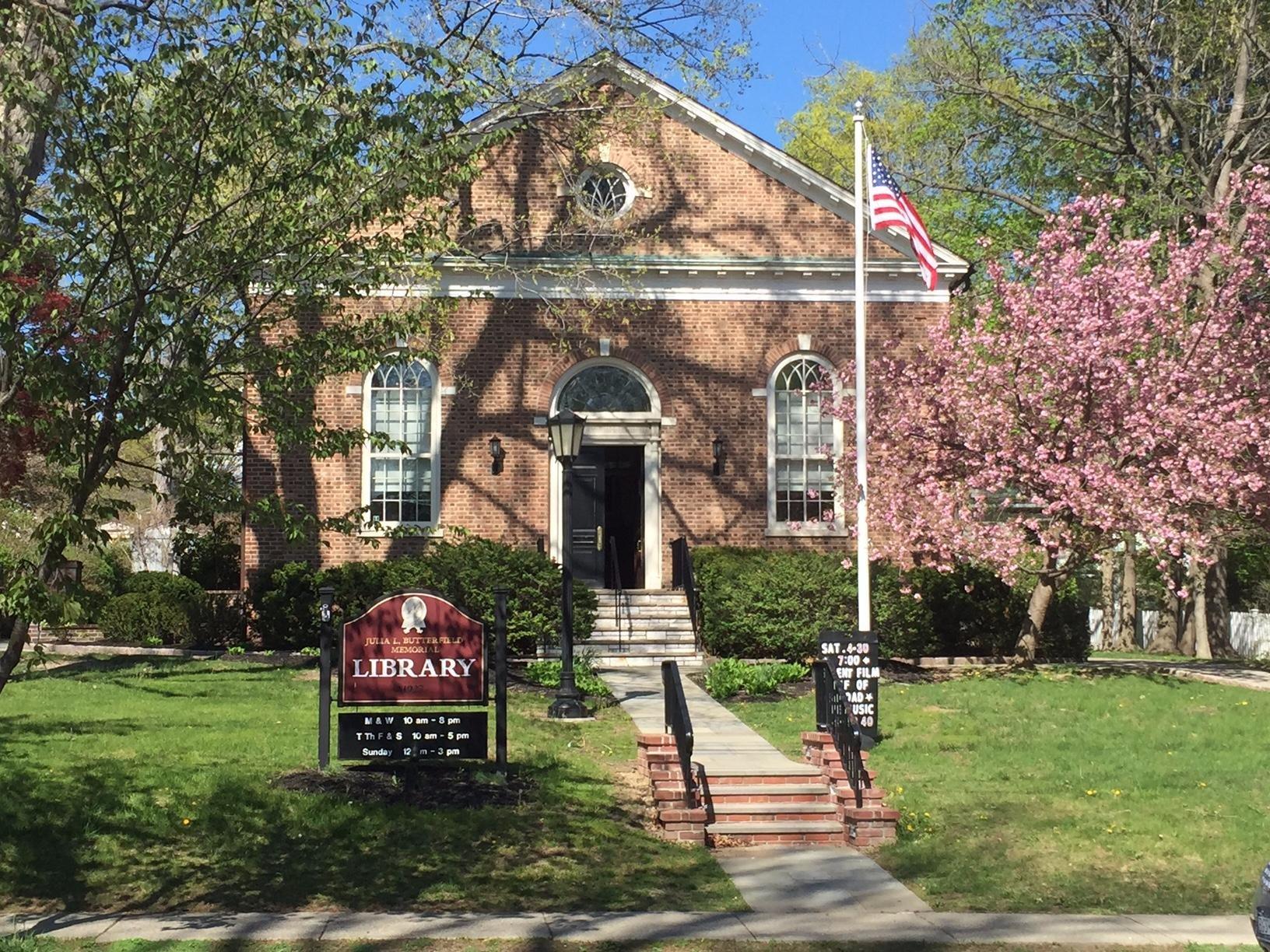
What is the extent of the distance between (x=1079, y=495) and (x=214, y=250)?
1340 centimetres

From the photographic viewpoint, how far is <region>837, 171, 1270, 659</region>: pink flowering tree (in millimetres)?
18688

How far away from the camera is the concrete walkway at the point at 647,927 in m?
8.04

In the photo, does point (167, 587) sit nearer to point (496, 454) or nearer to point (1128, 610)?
point (496, 454)

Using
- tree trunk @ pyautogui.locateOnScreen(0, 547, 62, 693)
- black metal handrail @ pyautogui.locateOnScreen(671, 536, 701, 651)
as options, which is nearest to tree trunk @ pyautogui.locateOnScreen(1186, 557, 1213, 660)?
black metal handrail @ pyautogui.locateOnScreen(671, 536, 701, 651)

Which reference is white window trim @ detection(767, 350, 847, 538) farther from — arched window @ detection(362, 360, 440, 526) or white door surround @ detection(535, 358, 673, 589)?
arched window @ detection(362, 360, 440, 526)

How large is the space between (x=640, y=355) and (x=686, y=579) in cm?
388

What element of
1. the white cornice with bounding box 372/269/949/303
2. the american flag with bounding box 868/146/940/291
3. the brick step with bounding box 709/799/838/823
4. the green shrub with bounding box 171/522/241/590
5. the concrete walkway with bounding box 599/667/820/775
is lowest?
the brick step with bounding box 709/799/838/823

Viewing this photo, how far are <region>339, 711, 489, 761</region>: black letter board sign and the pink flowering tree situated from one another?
31.0 feet

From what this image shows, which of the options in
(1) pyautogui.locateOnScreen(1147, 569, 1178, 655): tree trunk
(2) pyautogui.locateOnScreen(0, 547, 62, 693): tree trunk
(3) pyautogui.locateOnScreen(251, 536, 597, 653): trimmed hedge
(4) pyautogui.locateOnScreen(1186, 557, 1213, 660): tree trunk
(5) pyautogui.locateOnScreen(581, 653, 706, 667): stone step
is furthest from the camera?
(1) pyautogui.locateOnScreen(1147, 569, 1178, 655): tree trunk

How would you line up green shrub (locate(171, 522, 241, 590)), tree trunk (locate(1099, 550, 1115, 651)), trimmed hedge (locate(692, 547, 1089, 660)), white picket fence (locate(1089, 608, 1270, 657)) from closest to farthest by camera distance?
trimmed hedge (locate(692, 547, 1089, 660))
green shrub (locate(171, 522, 241, 590))
white picket fence (locate(1089, 608, 1270, 657))
tree trunk (locate(1099, 550, 1115, 651))

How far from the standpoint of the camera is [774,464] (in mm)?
23922

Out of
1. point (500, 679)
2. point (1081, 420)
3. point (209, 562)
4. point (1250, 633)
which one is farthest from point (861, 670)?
point (1250, 633)

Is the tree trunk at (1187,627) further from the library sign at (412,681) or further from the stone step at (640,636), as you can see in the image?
the library sign at (412,681)

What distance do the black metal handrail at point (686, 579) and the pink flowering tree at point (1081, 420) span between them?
304cm
